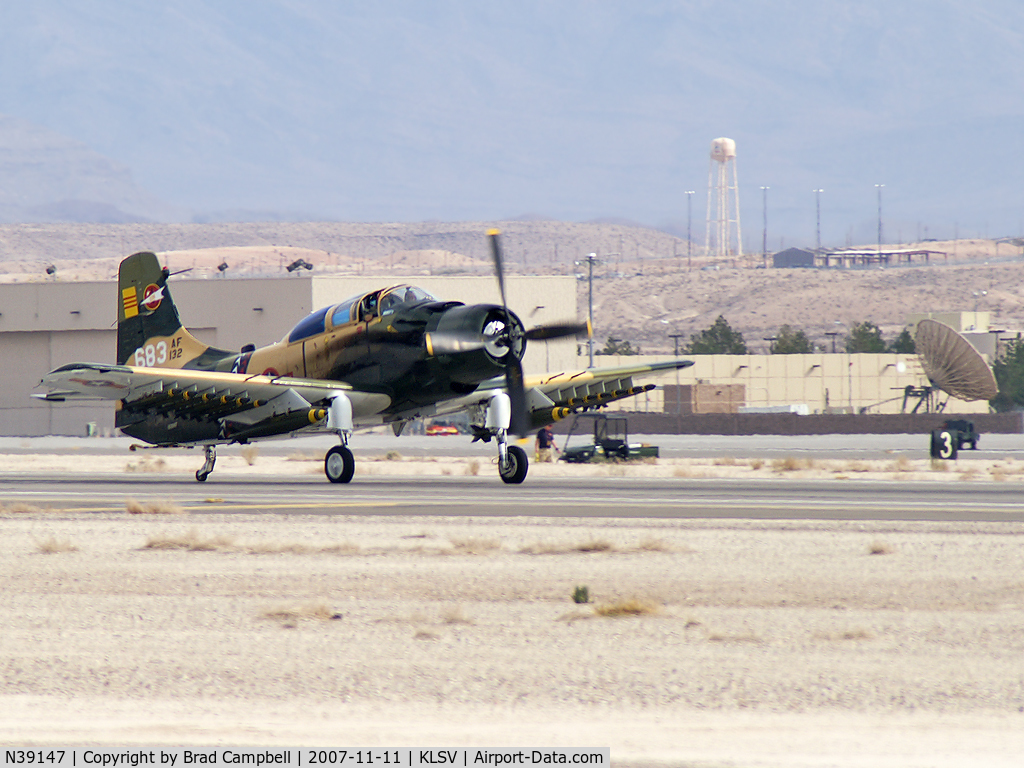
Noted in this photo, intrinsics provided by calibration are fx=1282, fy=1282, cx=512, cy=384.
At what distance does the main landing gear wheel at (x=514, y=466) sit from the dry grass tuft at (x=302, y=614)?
18463 mm

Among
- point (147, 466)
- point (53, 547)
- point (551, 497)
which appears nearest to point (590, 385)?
point (551, 497)

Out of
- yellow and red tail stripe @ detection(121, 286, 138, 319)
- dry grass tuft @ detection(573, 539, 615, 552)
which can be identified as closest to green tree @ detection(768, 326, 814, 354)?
yellow and red tail stripe @ detection(121, 286, 138, 319)

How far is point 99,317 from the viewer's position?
8762 cm

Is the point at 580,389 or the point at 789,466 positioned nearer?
the point at 580,389

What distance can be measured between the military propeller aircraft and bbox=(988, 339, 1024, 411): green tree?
3656 inches

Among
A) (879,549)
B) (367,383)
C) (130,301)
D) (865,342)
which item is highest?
(865,342)

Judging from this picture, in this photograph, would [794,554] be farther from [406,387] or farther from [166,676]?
[406,387]

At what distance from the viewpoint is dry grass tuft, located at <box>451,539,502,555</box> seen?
59.8ft

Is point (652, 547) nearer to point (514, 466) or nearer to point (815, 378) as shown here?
point (514, 466)

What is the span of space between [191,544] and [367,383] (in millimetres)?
12770

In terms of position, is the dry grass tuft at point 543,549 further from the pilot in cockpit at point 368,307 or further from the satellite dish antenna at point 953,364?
the satellite dish antenna at point 953,364

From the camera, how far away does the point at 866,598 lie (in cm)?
1429

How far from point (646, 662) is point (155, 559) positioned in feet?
29.7

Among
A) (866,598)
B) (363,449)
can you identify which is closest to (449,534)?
(866,598)
